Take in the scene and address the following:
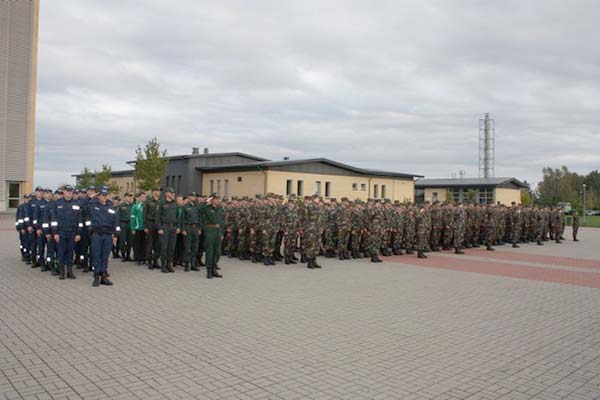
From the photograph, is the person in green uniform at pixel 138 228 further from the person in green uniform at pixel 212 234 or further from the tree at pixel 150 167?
the tree at pixel 150 167

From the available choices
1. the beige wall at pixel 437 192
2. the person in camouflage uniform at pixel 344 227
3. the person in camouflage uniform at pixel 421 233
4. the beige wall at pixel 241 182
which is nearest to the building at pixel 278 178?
the beige wall at pixel 241 182

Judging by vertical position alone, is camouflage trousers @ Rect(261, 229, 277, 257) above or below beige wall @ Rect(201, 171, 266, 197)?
below

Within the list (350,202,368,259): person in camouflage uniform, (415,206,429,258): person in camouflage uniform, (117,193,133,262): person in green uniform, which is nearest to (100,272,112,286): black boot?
(117,193,133,262): person in green uniform

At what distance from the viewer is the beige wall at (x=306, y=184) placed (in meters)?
36.2

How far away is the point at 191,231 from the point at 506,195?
4978 cm

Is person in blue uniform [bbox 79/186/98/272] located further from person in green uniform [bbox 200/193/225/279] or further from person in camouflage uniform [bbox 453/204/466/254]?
person in camouflage uniform [bbox 453/204/466/254]

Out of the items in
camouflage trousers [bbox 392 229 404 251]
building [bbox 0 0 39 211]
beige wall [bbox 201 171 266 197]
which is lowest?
camouflage trousers [bbox 392 229 404 251]

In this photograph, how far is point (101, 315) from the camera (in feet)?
23.7

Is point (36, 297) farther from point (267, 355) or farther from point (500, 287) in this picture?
point (500, 287)

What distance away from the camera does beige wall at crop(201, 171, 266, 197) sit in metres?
36.1

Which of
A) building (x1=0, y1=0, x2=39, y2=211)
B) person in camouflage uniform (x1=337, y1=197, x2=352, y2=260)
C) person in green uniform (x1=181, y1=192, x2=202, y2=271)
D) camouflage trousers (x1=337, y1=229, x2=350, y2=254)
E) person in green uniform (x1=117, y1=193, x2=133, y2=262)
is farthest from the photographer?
building (x1=0, y1=0, x2=39, y2=211)

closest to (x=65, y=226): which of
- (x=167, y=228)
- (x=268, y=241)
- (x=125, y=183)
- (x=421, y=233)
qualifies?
(x=167, y=228)

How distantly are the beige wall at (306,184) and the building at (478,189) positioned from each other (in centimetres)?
709

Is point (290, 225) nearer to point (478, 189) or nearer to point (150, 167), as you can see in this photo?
Result: point (150, 167)
